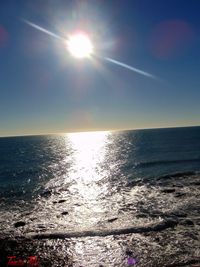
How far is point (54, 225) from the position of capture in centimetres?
3056

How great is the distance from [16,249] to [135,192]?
2114cm

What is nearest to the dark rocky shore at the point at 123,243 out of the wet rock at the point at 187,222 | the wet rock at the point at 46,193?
the wet rock at the point at 187,222

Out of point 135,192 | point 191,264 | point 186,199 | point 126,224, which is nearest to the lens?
point 191,264

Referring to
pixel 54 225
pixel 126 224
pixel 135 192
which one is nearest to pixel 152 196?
pixel 135 192

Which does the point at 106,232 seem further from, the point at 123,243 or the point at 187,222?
the point at 187,222

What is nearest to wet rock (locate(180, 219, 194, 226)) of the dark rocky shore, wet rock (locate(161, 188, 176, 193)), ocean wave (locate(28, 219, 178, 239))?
the dark rocky shore

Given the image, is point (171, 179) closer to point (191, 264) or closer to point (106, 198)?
point (106, 198)

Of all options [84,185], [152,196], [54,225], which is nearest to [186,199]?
[152,196]

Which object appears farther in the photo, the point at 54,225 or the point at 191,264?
the point at 54,225

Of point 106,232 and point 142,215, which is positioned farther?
Result: point 142,215

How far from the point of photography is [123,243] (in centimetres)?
2484

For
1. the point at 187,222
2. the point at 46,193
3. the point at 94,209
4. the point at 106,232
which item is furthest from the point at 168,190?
the point at 106,232

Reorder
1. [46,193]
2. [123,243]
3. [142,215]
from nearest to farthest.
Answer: [123,243] < [142,215] < [46,193]

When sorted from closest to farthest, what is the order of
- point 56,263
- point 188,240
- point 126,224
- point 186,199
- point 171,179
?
1. point 56,263
2. point 188,240
3. point 126,224
4. point 186,199
5. point 171,179
